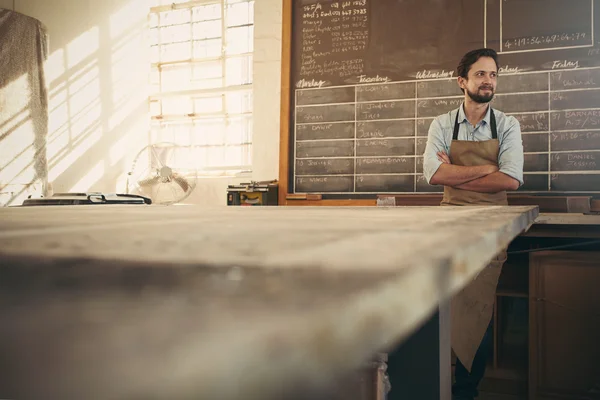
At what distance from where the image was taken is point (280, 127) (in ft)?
13.7

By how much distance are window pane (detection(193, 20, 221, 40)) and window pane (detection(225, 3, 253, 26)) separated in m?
0.17

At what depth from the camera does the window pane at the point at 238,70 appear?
5820mm

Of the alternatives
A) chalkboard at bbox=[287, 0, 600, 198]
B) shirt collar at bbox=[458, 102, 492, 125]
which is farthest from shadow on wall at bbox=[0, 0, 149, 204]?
shirt collar at bbox=[458, 102, 492, 125]

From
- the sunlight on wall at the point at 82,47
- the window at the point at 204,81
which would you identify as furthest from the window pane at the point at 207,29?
the sunlight on wall at the point at 82,47

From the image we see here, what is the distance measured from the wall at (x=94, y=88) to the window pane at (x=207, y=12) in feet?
2.16

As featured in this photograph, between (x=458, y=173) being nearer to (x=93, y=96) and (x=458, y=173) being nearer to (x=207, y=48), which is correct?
(x=207, y=48)

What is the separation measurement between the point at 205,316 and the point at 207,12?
633cm

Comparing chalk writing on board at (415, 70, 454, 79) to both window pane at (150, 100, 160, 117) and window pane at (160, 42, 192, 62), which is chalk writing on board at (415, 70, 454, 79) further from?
window pane at (150, 100, 160, 117)

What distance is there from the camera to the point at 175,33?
20.4 feet

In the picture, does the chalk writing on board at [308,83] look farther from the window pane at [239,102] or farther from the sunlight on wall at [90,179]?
the sunlight on wall at [90,179]

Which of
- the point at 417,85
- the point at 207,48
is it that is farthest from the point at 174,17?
the point at 417,85

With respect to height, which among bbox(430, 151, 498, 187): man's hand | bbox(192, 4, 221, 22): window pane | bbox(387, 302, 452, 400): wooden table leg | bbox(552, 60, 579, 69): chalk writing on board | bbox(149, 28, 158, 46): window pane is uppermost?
bbox(192, 4, 221, 22): window pane

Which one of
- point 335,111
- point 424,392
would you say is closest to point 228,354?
point 424,392

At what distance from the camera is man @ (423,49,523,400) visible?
2.56 metres
